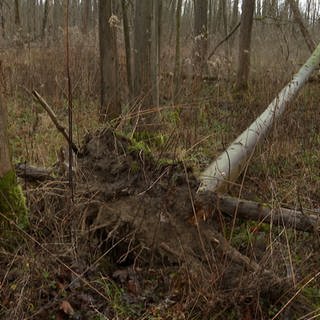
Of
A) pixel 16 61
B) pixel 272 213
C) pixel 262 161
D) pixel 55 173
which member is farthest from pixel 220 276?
pixel 16 61

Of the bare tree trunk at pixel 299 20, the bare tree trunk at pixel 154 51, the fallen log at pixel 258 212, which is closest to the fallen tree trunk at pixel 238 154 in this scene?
the fallen log at pixel 258 212

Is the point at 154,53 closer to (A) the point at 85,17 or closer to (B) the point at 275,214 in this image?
(B) the point at 275,214

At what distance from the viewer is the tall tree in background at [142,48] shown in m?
5.26

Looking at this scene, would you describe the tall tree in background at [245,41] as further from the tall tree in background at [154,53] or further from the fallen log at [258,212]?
the fallen log at [258,212]

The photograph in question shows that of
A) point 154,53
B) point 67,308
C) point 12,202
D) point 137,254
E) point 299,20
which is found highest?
point 299,20

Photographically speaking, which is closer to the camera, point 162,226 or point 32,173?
point 162,226

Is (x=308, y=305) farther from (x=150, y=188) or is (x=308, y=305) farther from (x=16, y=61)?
(x=16, y=61)

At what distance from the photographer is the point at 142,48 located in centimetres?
539

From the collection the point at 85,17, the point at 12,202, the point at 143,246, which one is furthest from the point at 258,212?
the point at 85,17

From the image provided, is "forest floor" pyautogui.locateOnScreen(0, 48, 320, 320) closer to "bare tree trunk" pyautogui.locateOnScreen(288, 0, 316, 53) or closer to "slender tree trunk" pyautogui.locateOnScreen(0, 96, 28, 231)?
"slender tree trunk" pyautogui.locateOnScreen(0, 96, 28, 231)

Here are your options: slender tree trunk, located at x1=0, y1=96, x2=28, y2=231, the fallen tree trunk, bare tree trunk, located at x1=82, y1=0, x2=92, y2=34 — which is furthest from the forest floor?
bare tree trunk, located at x1=82, y1=0, x2=92, y2=34

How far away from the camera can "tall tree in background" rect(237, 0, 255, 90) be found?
27.4 ft

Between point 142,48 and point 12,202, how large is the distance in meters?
3.15

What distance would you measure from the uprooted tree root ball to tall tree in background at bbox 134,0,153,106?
7.63ft
